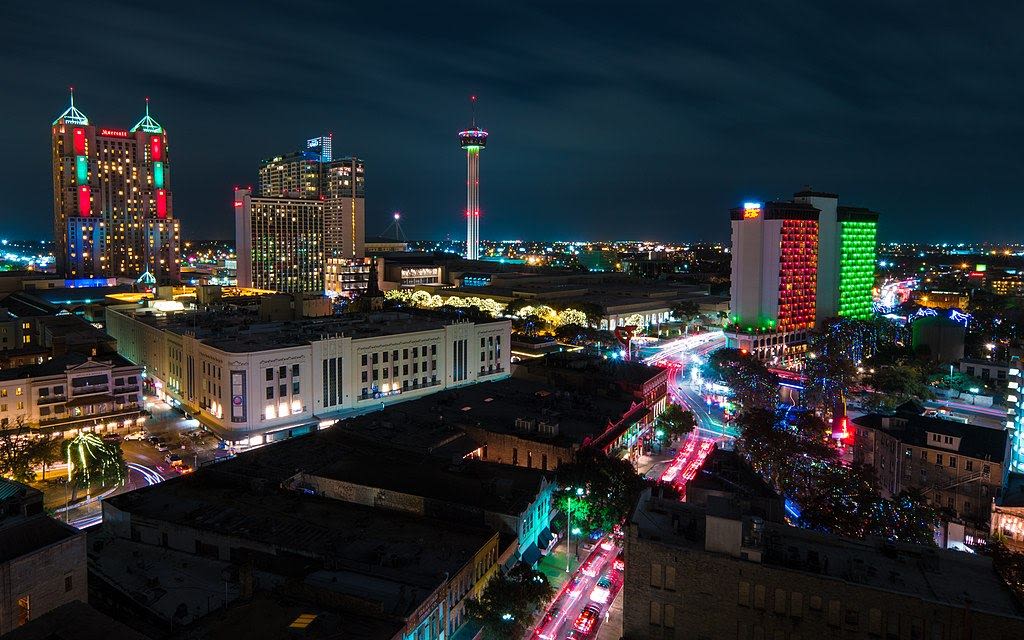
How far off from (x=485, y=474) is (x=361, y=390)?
1260 inches

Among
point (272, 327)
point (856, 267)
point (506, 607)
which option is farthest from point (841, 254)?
point (506, 607)

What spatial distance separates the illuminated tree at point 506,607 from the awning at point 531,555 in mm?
6446

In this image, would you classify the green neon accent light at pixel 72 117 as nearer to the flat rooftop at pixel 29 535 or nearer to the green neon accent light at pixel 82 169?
the green neon accent light at pixel 82 169

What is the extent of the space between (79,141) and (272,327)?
120 metres

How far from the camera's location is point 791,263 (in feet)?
405

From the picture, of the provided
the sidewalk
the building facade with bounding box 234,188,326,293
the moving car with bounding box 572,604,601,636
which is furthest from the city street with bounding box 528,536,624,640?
the building facade with bounding box 234,188,326,293

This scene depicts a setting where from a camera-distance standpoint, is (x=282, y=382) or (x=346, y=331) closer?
(x=282, y=382)

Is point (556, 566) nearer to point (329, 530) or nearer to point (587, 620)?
point (587, 620)

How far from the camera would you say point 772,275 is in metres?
122

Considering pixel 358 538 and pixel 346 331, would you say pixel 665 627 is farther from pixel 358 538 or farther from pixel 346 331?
pixel 346 331

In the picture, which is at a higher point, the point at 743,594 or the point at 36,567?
Answer: the point at 36,567

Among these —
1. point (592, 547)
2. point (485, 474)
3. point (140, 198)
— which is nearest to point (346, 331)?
point (485, 474)

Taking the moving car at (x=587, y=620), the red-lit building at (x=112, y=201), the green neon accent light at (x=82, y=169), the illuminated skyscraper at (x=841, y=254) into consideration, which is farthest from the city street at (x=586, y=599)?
the green neon accent light at (x=82, y=169)

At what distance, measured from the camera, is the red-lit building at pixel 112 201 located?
165 meters
